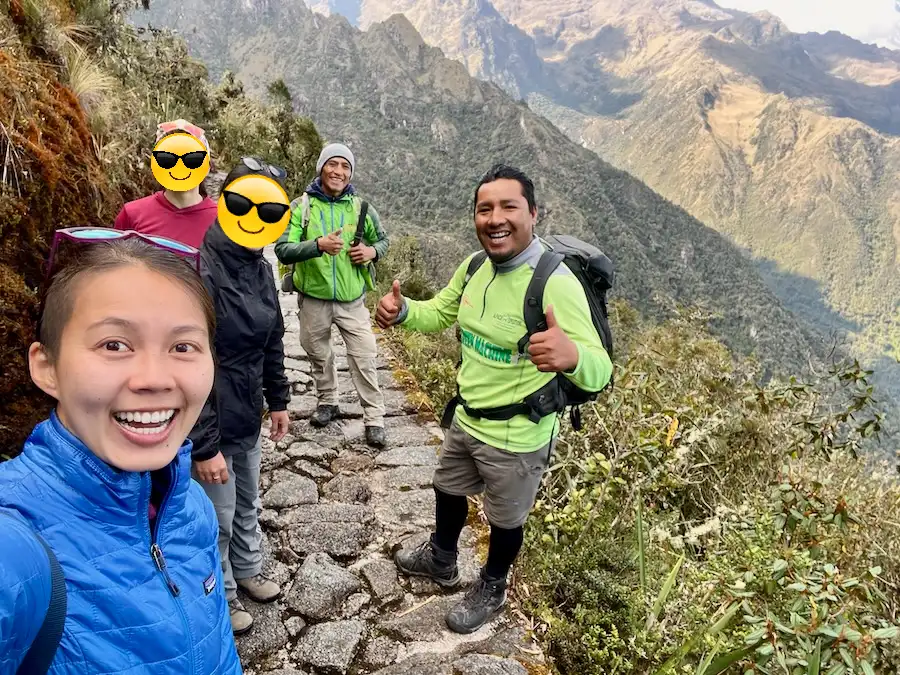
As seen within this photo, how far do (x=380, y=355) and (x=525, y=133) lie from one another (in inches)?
4673

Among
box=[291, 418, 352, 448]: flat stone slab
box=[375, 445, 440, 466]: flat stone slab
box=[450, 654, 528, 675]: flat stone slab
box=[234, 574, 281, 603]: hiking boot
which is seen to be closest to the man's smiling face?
box=[450, 654, 528, 675]: flat stone slab

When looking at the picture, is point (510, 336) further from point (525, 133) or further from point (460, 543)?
point (525, 133)

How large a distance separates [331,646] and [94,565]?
1.58m

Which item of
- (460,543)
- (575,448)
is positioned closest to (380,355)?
(575,448)

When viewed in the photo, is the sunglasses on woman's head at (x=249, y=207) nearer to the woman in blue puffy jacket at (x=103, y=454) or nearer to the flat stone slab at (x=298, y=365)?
the woman in blue puffy jacket at (x=103, y=454)

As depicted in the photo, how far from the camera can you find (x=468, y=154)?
4466 inches

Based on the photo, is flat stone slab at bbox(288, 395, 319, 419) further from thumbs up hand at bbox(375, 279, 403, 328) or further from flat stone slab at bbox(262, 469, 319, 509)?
thumbs up hand at bbox(375, 279, 403, 328)

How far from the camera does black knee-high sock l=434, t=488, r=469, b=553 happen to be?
2.60m

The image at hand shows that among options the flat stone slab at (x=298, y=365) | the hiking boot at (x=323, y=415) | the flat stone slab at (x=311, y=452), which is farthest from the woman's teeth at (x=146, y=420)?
the flat stone slab at (x=298, y=365)

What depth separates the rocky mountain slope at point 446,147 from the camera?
8525 cm

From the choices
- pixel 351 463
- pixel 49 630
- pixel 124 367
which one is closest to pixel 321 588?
pixel 351 463

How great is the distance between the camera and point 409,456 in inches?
153

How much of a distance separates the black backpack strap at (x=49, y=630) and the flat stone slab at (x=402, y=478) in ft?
8.58

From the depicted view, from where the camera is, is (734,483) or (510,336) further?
(734,483)
